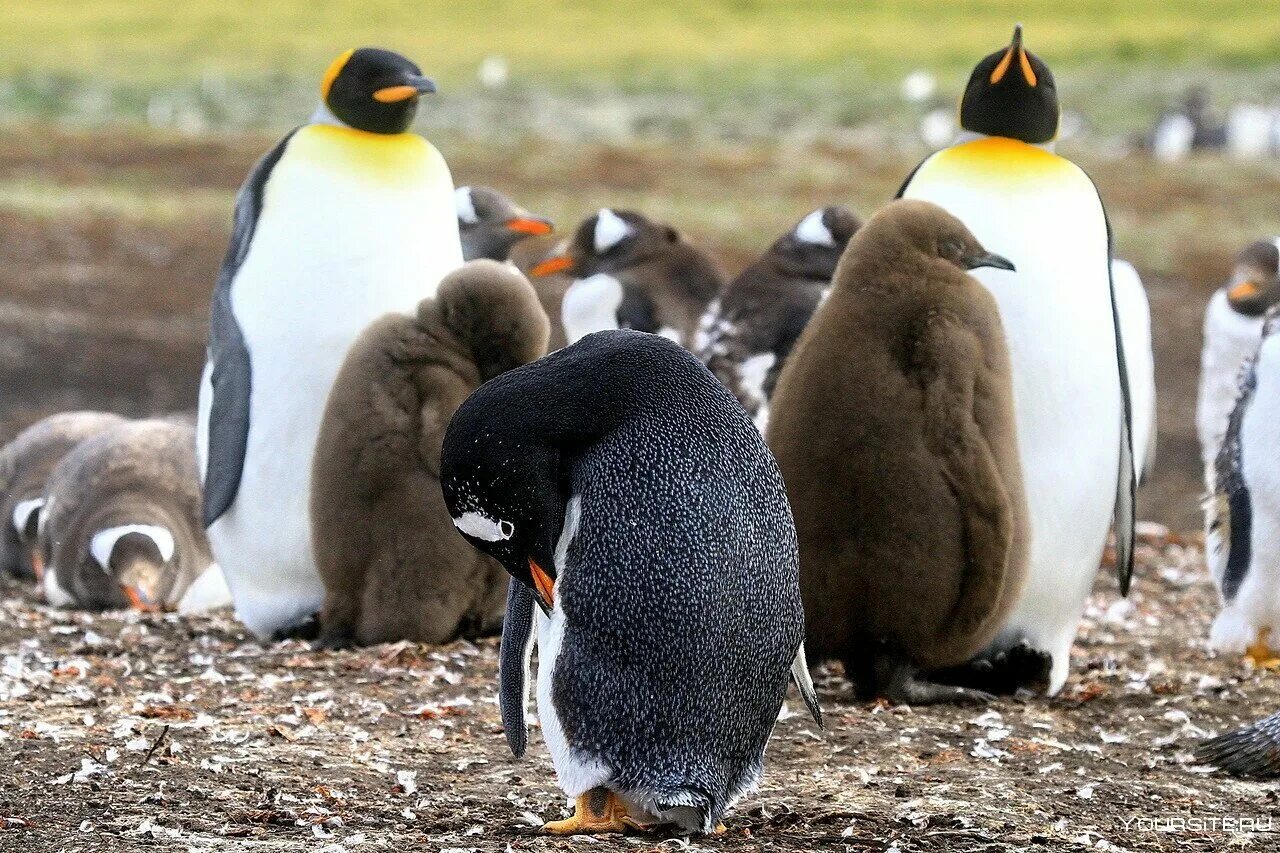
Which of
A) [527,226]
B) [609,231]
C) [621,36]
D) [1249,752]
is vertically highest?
[621,36]

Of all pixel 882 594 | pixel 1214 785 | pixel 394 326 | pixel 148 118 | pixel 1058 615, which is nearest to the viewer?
pixel 1214 785

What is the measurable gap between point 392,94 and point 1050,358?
7.69 feet

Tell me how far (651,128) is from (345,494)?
29.2 meters

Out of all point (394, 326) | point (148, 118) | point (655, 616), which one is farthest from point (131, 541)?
point (148, 118)

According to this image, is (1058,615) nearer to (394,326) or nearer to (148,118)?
(394,326)

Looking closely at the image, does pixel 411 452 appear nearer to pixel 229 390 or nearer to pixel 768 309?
pixel 229 390

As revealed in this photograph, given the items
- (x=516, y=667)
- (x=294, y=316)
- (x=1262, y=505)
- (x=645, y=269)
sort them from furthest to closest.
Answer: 1. (x=645, y=269)
2. (x=294, y=316)
3. (x=1262, y=505)
4. (x=516, y=667)

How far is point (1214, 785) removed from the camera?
4.13 metres

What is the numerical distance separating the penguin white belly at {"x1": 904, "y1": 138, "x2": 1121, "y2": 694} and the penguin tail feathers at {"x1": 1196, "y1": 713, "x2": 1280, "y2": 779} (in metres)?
0.81

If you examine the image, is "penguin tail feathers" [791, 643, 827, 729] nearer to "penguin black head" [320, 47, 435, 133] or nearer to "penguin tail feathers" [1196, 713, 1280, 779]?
"penguin tail feathers" [1196, 713, 1280, 779]

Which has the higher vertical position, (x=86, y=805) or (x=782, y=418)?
(x=782, y=418)

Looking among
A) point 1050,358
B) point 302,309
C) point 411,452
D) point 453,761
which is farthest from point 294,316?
point 1050,358

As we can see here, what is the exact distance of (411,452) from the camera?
537 centimetres

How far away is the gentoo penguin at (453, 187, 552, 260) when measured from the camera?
7348 millimetres
